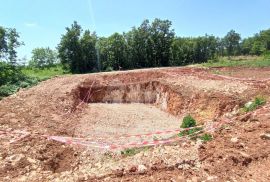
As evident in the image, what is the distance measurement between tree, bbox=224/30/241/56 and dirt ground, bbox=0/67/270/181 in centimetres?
5632

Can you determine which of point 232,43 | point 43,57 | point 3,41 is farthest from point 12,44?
point 232,43

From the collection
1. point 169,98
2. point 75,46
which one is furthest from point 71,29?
point 169,98

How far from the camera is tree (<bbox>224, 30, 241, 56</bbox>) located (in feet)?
236

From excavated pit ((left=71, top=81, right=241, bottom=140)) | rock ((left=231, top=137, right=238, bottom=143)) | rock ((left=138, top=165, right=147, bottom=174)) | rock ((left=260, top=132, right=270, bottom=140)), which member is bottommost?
excavated pit ((left=71, top=81, right=241, bottom=140))

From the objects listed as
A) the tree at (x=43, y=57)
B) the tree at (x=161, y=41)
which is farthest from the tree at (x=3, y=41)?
the tree at (x=43, y=57)

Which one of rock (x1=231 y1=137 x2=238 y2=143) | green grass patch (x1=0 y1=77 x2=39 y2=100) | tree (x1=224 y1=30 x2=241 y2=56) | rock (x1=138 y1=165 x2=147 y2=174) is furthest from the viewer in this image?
tree (x1=224 y1=30 x2=241 y2=56)

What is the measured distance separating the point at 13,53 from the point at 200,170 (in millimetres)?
26930

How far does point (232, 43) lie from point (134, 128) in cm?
6668

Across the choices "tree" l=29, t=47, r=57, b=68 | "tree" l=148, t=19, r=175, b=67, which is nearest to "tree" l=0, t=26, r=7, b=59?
"tree" l=148, t=19, r=175, b=67

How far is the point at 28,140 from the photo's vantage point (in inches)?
385

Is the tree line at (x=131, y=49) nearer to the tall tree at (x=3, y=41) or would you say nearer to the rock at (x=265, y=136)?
the tall tree at (x=3, y=41)

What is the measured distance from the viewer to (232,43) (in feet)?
242

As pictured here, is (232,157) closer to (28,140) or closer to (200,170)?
(200,170)

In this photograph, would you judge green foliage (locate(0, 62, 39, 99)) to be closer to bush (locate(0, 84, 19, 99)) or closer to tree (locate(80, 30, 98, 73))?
bush (locate(0, 84, 19, 99))
